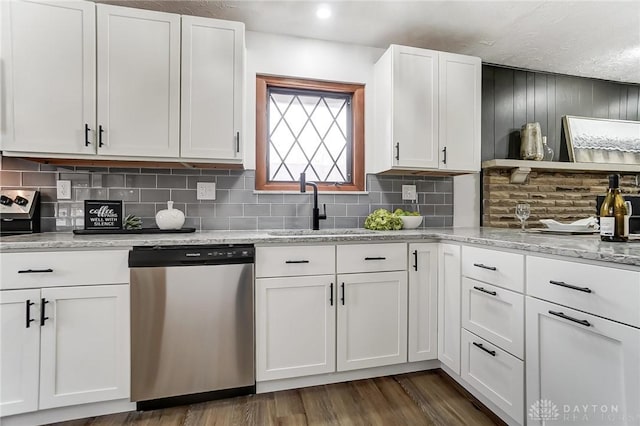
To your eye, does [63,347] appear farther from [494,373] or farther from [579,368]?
[579,368]

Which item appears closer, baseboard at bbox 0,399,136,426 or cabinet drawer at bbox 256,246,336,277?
baseboard at bbox 0,399,136,426

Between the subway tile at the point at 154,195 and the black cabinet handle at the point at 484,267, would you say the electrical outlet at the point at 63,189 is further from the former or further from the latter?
the black cabinet handle at the point at 484,267

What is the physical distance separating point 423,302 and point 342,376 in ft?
2.28

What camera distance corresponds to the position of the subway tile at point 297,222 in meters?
2.48

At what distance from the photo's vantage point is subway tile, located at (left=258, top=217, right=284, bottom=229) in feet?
7.99

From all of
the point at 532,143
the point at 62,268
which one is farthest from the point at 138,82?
the point at 532,143

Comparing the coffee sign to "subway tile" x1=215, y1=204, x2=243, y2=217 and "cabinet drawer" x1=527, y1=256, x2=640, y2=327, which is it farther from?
"cabinet drawer" x1=527, y1=256, x2=640, y2=327

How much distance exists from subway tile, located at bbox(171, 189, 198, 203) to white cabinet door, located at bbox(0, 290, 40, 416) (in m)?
0.94

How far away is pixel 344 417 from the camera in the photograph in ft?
5.47

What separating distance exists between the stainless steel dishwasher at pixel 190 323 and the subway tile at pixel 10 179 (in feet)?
3.65

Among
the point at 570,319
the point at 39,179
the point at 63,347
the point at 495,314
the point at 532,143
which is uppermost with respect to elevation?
the point at 532,143

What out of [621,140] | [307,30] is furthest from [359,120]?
[621,140]

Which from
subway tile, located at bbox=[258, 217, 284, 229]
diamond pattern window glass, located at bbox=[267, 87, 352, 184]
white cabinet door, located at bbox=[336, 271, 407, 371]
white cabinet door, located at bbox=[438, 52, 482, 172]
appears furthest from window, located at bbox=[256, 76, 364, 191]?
white cabinet door, located at bbox=[336, 271, 407, 371]

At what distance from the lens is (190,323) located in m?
1.72
